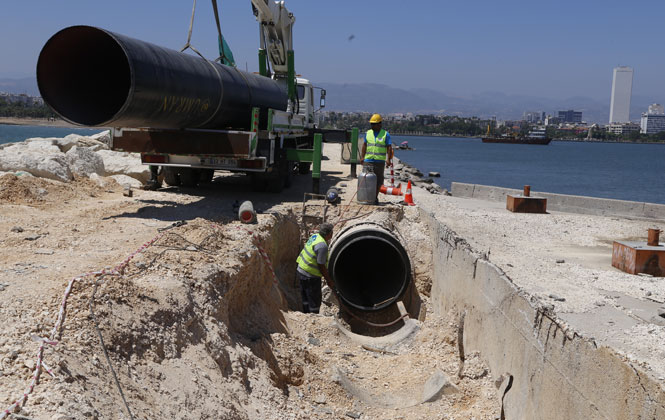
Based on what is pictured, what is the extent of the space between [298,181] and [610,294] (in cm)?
960

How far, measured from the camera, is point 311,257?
9.45 m

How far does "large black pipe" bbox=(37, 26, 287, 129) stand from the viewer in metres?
7.89

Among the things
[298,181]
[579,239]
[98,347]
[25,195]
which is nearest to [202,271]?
[98,347]

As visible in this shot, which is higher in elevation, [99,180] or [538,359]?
[99,180]

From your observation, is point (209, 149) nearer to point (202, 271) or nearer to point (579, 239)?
point (202, 271)

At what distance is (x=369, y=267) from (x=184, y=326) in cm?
828

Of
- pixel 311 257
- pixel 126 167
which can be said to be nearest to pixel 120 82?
pixel 311 257

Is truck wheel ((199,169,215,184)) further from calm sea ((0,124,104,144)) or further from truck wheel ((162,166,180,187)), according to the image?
calm sea ((0,124,104,144))

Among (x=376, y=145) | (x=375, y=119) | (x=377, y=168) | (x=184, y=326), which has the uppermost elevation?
(x=375, y=119)

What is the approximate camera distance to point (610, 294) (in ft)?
23.1

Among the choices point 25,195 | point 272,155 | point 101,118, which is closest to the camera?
point 101,118

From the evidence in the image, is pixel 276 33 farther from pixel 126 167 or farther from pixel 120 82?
pixel 120 82

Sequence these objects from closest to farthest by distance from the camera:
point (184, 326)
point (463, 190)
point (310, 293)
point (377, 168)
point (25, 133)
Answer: point (184, 326) → point (310, 293) → point (377, 168) → point (463, 190) → point (25, 133)

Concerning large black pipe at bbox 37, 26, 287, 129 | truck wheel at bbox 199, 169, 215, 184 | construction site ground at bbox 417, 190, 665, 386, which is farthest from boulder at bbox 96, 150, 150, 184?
construction site ground at bbox 417, 190, 665, 386
